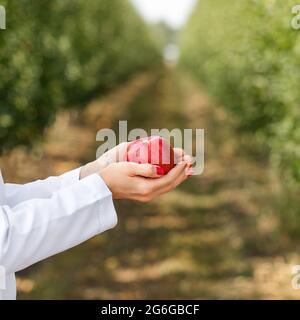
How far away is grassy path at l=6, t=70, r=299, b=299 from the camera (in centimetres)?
553

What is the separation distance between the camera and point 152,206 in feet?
27.1

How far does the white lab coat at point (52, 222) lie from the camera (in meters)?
1.47

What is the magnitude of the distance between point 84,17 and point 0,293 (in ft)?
34.5

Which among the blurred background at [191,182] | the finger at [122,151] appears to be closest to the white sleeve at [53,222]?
the finger at [122,151]

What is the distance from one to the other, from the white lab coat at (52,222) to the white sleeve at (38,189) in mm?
268

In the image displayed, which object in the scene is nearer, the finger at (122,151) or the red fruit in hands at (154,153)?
the red fruit in hands at (154,153)

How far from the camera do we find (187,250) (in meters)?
6.56

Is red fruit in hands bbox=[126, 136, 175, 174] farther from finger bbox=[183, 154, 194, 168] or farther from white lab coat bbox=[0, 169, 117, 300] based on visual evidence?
white lab coat bbox=[0, 169, 117, 300]

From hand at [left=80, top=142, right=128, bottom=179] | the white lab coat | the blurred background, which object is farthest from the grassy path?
the white lab coat

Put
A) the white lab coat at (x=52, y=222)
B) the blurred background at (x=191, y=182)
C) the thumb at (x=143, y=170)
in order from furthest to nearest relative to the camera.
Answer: the blurred background at (x=191, y=182) < the thumb at (x=143, y=170) < the white lab coat at (x=52, y=222)

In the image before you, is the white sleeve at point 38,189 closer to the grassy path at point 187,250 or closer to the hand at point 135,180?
the hand at point 135,180

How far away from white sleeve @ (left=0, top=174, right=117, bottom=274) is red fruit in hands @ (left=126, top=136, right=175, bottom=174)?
0.56ft
